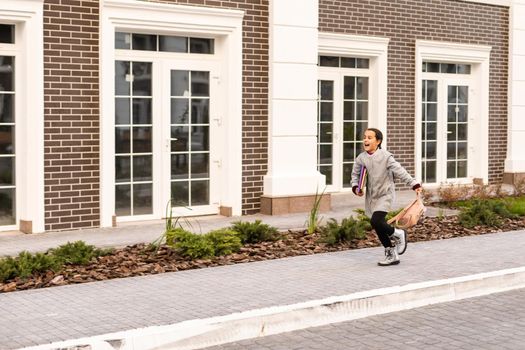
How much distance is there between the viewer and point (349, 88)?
1736 cm

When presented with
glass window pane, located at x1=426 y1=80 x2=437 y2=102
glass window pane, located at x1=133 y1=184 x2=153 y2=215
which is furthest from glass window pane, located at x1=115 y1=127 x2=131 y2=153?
glass window pane, located at x1=426 y1=80 x2=437 y2=102

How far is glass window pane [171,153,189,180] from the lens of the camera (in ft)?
45.5

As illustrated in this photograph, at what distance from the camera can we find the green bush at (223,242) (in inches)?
405

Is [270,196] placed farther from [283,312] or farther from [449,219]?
[283,312]

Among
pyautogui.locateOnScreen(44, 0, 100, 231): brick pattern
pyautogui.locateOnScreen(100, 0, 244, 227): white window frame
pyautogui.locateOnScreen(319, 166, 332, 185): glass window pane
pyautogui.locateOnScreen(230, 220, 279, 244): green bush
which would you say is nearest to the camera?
pyautogui.locateOnScreen(230, 220, 279, 244): green bush

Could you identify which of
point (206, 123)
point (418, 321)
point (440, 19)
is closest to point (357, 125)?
point (440, 19)

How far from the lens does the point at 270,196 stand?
14453mm

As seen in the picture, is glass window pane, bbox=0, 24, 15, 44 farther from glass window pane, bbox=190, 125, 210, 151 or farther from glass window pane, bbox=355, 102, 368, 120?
glass window pane, bbox=355, 102, 368, 120

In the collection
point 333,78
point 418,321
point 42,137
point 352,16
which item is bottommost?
point 418,321

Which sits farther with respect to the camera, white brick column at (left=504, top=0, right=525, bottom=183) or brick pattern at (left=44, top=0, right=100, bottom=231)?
white brick column at (left=504, top=0, right=525, bottom=183)

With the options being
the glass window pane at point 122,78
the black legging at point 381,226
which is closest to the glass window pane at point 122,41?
the glass window pane at point 122,78

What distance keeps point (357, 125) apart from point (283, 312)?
416 inches

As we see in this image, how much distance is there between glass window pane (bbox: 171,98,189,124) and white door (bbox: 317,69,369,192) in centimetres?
366

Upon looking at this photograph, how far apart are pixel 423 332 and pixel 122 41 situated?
7.43 metres
